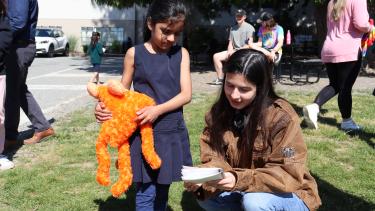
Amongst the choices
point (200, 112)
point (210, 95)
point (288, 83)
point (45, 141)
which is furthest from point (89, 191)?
point (288, 83)

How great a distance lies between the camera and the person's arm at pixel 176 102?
8.64 ft

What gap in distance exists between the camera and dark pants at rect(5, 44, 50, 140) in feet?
15.7

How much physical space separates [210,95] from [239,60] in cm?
647

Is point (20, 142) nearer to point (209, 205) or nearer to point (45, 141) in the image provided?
point (45, 141)

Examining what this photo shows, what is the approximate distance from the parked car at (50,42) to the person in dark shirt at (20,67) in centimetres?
1796

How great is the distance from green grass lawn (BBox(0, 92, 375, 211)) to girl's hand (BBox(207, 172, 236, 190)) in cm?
122

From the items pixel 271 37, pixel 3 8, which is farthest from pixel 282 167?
pixel 271 37

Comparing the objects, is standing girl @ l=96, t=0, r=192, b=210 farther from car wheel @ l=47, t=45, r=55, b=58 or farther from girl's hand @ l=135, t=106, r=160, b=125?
car wheel @ l=47, t=45, r=55, b=58

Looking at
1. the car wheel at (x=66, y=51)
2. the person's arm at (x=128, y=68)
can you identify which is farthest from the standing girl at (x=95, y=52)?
the car wheel at (x=66, y=51)

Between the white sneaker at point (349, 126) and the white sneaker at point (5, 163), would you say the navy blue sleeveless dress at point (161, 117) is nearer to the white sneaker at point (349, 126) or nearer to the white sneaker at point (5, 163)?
the white sneaker at point (5, 163)

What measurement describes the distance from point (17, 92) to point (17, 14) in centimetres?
90

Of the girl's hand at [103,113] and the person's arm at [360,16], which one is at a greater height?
the person's arm at [360,16]

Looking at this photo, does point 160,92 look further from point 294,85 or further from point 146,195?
point 294,85

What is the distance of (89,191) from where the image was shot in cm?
380
